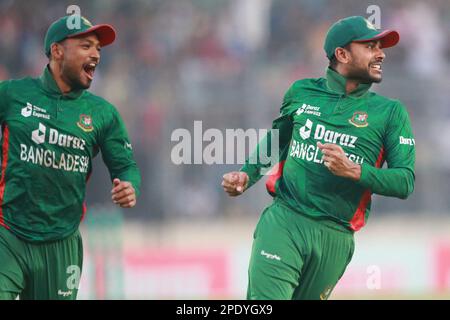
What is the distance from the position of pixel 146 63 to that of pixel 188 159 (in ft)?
9.34

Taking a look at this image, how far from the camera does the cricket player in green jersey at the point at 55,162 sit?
800cm

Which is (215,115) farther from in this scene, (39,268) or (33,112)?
(39,268)

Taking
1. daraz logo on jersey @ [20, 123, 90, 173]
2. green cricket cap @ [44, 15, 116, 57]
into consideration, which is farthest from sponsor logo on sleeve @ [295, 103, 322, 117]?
daraz logo on jersey @ [20, 123, 90, 173]

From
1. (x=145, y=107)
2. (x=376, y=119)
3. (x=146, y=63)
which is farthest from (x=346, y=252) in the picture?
(x=146, y=63)

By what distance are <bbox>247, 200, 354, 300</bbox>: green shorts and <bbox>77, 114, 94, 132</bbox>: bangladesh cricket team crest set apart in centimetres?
146

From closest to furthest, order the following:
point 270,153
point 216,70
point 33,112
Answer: point 33,112
point 270,153
point 216,70

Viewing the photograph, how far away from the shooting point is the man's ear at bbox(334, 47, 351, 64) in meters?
8.25

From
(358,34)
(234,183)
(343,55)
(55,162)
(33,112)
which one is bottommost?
(234,183)

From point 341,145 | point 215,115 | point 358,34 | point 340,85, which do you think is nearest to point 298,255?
point 341,145

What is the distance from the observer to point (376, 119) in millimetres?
8078

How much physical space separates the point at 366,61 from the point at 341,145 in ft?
2.15

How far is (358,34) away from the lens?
8141mm
